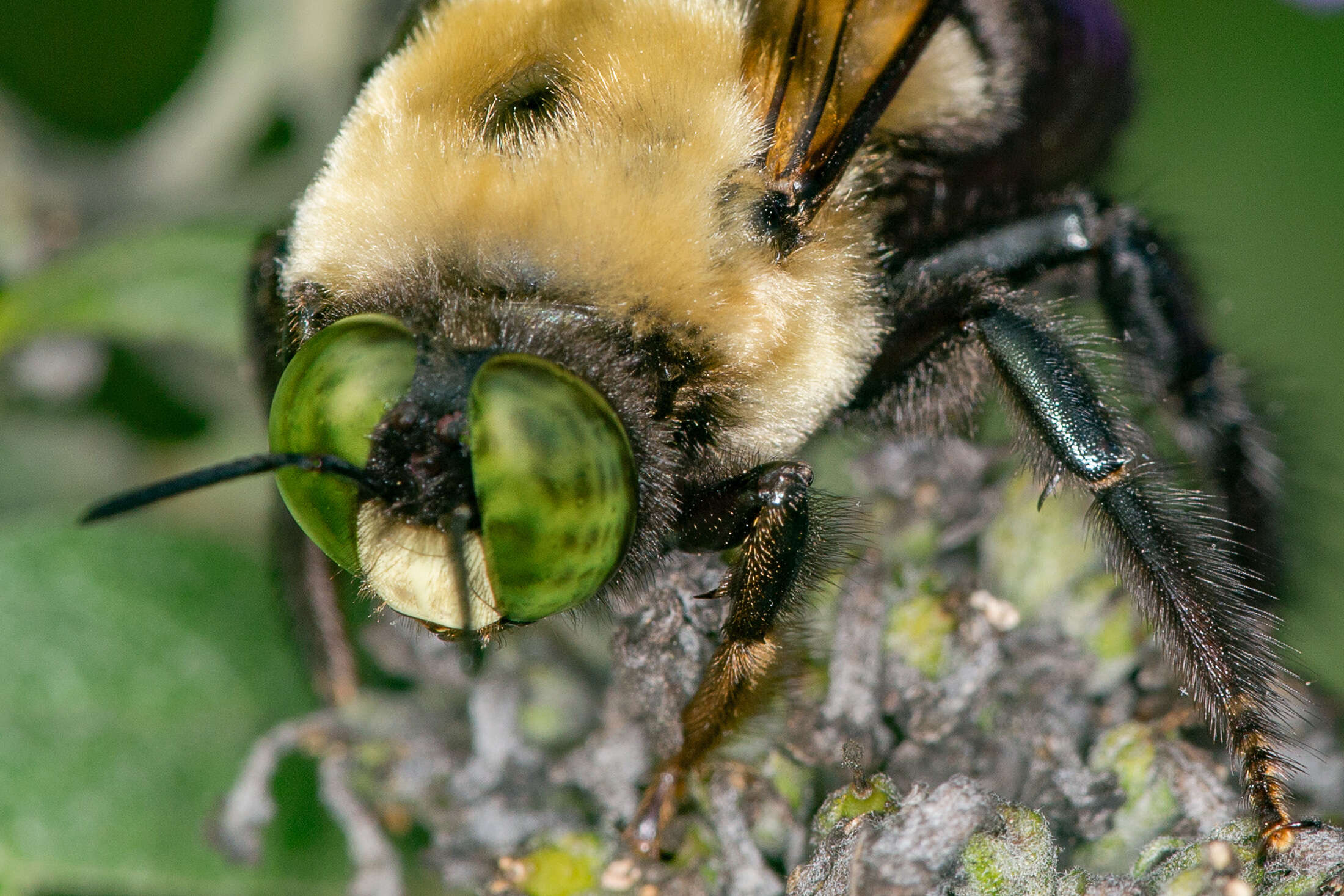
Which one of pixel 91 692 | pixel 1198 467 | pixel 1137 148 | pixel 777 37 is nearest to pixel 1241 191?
pixel 1137 148

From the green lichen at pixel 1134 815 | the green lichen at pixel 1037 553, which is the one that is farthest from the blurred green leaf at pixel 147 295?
the green lichen at pixel 1134 815

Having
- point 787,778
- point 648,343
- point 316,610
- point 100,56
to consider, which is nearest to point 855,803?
point 787,778

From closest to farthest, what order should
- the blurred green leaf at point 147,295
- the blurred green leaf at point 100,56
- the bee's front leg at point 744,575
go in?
the bee's front leg at point 744,575 → the blurred green leaf at point 147,295 → the blurred green leaf at point 100,56

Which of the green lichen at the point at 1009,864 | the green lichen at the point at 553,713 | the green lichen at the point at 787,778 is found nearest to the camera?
the green lichen at the point at 1009,864

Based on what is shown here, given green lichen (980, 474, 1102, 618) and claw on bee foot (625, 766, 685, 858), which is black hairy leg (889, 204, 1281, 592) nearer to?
green lichen (980, 474, 1102, 618)

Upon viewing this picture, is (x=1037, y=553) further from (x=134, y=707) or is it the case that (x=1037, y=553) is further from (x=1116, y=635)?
(x=134, y=707)

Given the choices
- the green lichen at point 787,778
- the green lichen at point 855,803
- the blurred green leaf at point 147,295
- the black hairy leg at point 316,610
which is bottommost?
the black hairy leg at point 316,610

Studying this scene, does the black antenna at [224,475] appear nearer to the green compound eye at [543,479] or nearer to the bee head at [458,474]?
the bee head at [458,474]
